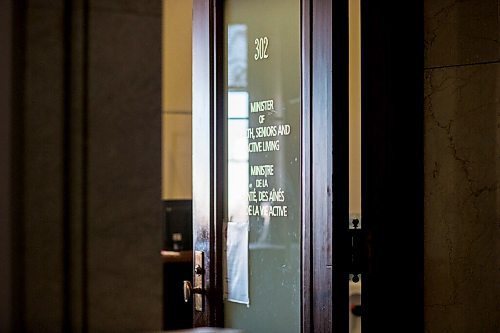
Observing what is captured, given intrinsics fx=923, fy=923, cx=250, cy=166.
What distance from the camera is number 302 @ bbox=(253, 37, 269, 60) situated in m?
3.54

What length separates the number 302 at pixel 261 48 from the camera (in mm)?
3543

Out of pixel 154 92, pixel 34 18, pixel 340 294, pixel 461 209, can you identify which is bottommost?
pixel 340 294

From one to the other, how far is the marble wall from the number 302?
62 centimetres

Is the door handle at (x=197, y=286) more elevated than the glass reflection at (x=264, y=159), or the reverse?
the glass reflection at (x=264, y=159)

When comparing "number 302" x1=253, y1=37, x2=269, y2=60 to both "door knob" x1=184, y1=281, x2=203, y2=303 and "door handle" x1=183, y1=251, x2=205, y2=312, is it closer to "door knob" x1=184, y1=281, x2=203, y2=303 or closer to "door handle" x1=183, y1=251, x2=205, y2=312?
"door handle" x1=183, y1=251, x2=205, y2=312

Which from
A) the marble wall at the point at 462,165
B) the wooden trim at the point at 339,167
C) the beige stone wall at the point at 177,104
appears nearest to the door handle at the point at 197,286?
the wooden trim at the point at 339,167

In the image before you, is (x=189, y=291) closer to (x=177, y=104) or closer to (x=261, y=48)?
(x=261, y=48)

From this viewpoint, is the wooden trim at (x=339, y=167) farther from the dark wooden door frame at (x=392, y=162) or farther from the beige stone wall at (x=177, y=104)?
the beige stone wall at (x=177, y=104)

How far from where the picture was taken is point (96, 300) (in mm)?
1497

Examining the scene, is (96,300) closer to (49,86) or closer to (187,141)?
(49,86)

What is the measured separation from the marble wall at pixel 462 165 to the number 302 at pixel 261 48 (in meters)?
0.62

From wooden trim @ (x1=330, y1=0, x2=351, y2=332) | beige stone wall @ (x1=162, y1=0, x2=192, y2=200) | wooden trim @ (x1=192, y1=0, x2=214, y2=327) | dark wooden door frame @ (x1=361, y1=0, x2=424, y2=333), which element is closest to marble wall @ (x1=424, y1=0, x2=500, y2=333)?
dark wooden door frame @ (x1=361, y1=0, x2=424, y2=333)

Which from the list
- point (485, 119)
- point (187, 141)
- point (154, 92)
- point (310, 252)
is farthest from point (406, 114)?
point (187, 141)

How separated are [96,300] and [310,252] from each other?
5.61 feet
